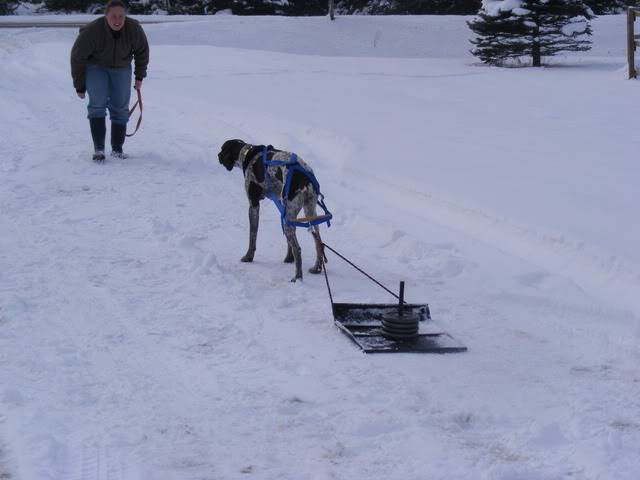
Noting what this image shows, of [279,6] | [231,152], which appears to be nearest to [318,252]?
[231,152]

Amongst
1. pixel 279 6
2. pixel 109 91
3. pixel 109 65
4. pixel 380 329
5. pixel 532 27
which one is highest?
pixel 279 6

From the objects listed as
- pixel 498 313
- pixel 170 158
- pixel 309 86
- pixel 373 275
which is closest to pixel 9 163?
pixel 170 158

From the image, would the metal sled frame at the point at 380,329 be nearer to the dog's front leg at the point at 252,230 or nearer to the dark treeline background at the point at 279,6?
the dog's front leg at the point at 252,230

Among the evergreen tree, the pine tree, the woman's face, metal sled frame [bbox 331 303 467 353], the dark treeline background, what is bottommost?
metal sled frame [bbox 331 303 467 353]

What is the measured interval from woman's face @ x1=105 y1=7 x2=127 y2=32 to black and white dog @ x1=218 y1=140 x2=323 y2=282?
153 inches

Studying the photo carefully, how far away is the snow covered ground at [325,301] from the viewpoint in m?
4.04

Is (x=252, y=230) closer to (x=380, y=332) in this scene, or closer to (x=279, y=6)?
(x=380, y=332)

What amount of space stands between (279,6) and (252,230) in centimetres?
3897

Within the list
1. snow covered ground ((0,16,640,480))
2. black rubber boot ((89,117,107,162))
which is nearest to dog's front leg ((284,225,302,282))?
snow covered ground ((0,16,640,480))

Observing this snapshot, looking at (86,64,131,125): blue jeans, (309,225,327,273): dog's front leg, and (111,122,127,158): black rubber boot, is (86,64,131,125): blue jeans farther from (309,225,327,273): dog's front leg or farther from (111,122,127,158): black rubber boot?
(309,225,327,273): dog's front leg

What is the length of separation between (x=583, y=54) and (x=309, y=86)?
14.9m

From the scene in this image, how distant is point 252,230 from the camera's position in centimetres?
699

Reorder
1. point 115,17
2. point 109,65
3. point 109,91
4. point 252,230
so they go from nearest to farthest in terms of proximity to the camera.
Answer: point 252,230, point 115,17, point 109,65, point 109,91

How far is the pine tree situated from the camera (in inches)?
1017
